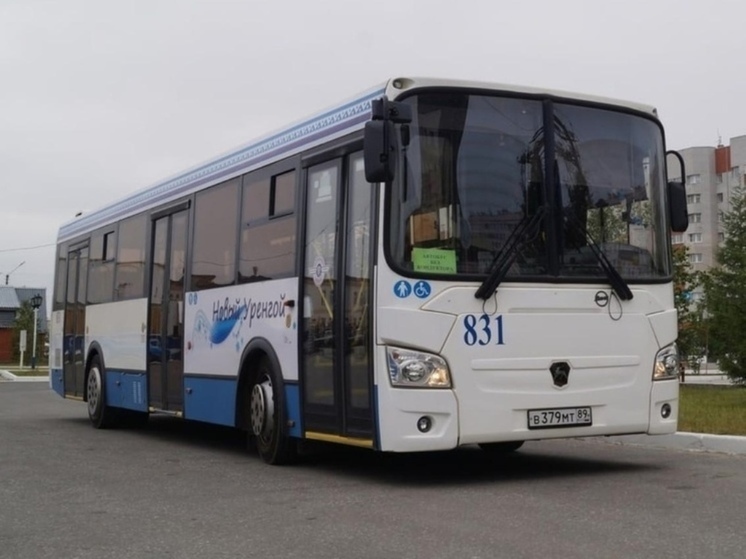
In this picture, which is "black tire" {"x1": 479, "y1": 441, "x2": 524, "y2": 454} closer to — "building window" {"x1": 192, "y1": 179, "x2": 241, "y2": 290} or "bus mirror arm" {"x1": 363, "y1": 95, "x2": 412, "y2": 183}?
"building window" {"x1": 192, "y1": 179, "x2": 241, "y2": 290}

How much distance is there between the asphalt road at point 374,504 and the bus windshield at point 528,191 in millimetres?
1722

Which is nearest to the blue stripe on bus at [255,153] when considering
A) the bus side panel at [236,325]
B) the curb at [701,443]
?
the bus side panel at [236,325]

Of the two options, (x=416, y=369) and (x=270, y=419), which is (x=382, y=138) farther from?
(x=270, y=419)

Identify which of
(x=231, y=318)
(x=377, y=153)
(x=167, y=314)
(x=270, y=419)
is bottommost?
(x=270, y=419)

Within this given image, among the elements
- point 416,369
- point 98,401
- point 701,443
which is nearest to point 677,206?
point 701,443

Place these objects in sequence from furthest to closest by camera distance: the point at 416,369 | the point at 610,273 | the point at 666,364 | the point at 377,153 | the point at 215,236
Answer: the point at 215,236
the point at 666,364
the point at 610,273
the point at 416,369
the point at 377,153

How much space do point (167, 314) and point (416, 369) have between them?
5.76 metres

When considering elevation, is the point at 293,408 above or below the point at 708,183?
below

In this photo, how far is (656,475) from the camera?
9547 mm

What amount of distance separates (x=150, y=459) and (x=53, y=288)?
27.4ft

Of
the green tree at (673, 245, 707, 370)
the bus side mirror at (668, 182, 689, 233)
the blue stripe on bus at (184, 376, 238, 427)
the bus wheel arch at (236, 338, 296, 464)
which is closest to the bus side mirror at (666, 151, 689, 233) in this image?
the bus side mirror at (668, 182, 689, 233)

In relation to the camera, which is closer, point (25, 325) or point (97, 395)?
point (97, 395)

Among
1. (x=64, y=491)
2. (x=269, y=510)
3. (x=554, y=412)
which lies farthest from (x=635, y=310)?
(x=64, y=491)

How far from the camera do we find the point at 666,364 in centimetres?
973
